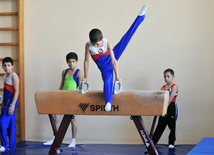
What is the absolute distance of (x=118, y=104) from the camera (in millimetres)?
3432

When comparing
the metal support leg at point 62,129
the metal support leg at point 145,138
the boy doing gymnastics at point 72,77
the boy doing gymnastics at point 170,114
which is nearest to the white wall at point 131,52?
the boy doing gymnastics at point 170,114

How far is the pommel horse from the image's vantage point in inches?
133

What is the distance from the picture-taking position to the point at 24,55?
551 centimetres

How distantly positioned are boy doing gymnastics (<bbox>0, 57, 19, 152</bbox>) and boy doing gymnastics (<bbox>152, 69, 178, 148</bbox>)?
7.74 feet

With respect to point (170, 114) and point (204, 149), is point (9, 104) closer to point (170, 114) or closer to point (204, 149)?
point (170, 114)

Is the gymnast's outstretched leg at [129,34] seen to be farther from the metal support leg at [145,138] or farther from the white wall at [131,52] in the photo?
the white wall at [131,52]

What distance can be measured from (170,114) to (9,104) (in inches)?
104

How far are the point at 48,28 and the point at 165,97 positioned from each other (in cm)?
300

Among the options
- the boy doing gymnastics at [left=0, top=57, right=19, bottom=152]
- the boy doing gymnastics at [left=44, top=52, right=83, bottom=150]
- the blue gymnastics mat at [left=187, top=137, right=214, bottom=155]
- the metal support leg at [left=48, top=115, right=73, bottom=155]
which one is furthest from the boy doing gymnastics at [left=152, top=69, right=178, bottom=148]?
the boy doing gymnastics at [left=0, top=57, right=19, bottom=152]

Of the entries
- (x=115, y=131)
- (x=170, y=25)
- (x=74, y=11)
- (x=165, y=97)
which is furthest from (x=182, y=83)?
(x=74, y=11)

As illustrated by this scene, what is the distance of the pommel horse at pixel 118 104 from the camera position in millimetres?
3377

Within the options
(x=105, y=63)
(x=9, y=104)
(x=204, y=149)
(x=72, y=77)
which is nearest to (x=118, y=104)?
(x=105, y=63)

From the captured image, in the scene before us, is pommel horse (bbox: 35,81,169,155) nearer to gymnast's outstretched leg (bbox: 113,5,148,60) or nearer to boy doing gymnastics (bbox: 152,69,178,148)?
gymnast's outstretched leg (bbox: 113,5,148,60)

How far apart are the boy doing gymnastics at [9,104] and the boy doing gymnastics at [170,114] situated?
2359mm
